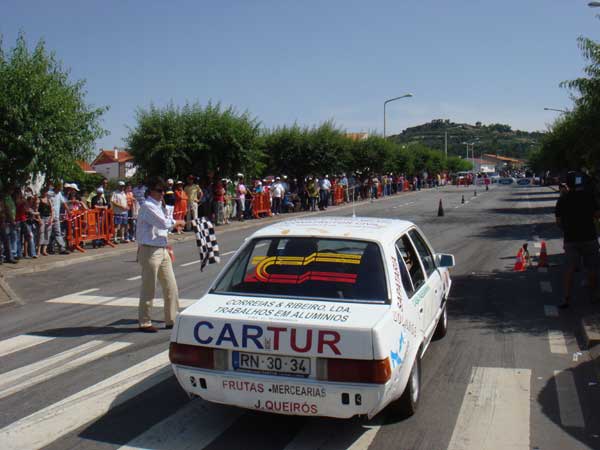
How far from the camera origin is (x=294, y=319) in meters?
4.35

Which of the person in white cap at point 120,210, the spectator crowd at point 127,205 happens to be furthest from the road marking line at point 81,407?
the person in white cap at point 120,210

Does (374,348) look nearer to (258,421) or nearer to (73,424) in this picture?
(258,421)

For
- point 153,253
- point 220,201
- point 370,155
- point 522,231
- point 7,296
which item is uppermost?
point 370,155

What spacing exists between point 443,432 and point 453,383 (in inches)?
45.4

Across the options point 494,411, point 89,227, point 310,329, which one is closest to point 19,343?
point 310,329

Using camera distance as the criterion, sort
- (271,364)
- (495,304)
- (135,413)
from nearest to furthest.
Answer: (271,364), (135,413), (495,304)

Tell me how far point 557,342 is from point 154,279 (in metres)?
4.64

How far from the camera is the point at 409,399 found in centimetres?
477

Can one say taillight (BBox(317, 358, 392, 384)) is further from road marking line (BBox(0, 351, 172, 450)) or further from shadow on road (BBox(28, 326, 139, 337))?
shadow on road (BBox(28, 326, 139, 337))

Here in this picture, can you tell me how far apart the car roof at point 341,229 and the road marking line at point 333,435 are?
1421 millimetres

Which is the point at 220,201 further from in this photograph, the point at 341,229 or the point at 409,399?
the point at 409,399

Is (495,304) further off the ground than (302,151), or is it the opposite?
(302,151)

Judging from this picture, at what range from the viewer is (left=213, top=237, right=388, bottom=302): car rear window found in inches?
191

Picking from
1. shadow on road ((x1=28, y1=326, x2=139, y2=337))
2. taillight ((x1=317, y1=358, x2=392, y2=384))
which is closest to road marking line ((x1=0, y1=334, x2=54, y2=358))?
shadow on road ((x1=28, y1=326, x2=139, y2=337))
